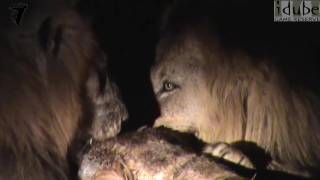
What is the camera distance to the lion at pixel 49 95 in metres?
1.47

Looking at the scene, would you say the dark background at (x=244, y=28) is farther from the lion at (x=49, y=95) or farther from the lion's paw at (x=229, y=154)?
the lion's paw at (x=229, y=154)

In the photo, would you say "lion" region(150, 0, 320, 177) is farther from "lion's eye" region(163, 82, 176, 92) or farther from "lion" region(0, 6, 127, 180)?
"lion" region(0, 6, 127, 180)

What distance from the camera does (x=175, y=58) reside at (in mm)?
1802

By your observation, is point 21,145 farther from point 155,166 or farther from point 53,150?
point 155,166

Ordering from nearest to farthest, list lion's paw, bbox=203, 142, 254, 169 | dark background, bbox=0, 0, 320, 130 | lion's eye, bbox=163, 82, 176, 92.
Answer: lion's paw, bbox=203, 142, 254, 169 → dark background, bbox=0, 0, 320, 130 → lion's eye, bbox=163, 82, 176, 92

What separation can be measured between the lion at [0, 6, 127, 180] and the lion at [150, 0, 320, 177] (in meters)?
0.23

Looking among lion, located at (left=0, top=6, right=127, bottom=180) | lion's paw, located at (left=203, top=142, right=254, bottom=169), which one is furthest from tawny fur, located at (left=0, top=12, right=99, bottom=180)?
lion's paw, located at (left=203, top=142, right=254, bottom=169)

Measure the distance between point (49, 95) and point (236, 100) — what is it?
54 centimetres

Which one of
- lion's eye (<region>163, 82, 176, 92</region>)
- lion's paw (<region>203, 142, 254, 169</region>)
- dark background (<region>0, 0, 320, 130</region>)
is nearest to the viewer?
lion's paw (<region>203, 142, 254, 169</region>)

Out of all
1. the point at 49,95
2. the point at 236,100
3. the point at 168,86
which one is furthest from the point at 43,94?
the point at 236,100

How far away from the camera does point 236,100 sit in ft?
5.64

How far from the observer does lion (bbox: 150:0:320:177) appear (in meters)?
1.68

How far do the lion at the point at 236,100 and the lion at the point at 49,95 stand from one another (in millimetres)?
234

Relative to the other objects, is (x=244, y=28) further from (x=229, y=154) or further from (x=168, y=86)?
(x=229, y=154)
